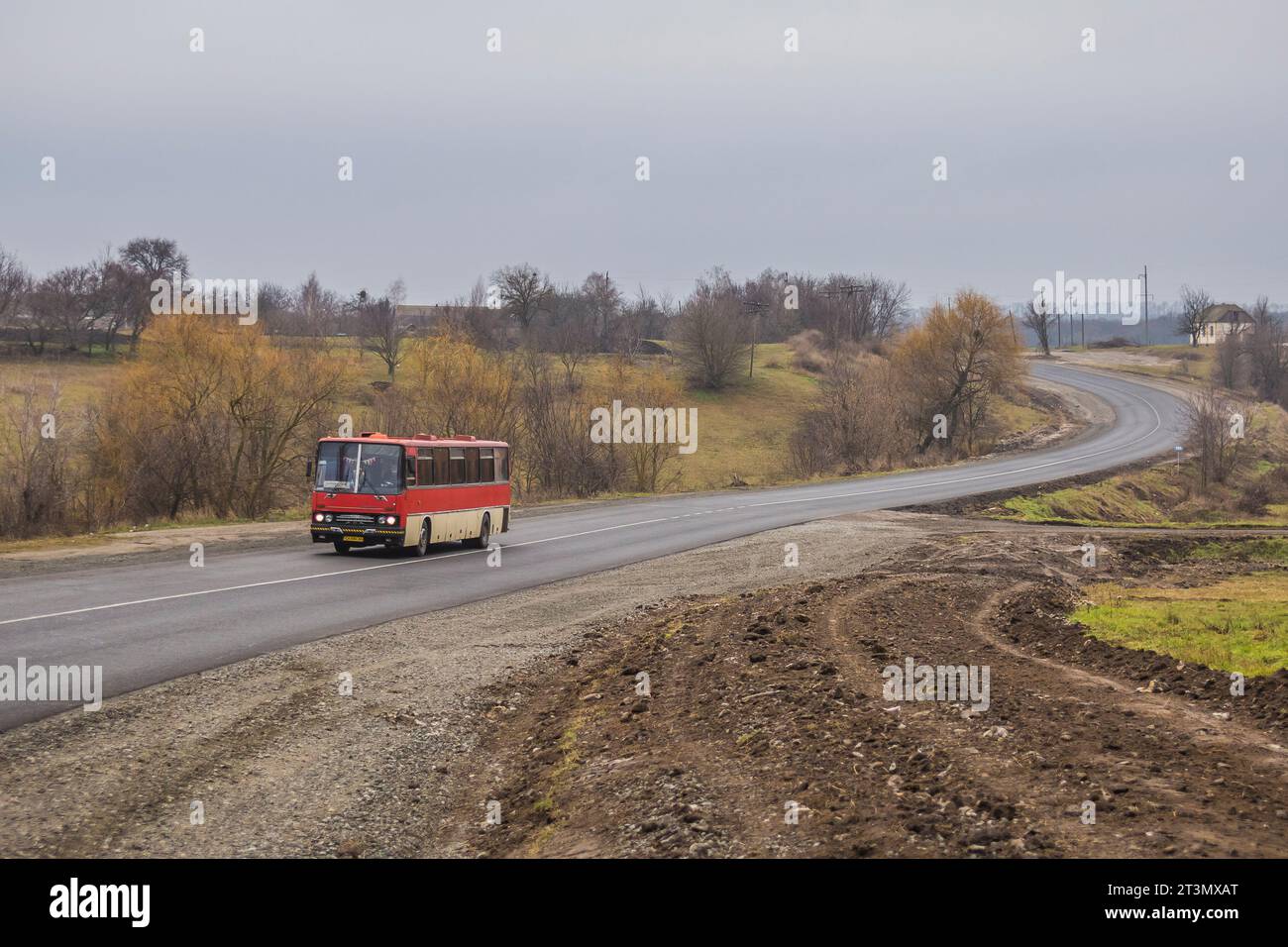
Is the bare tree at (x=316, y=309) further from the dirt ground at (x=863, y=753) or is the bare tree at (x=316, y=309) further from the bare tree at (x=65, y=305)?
the dirt ground at (x=863, y=753)

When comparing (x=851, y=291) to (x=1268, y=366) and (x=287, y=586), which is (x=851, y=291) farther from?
(x=287, y=586)

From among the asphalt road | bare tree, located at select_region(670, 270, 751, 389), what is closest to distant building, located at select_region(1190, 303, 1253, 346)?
bare tree, located at select_region(670, 270, 751, 389)

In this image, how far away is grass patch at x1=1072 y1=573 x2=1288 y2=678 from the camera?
12.4m

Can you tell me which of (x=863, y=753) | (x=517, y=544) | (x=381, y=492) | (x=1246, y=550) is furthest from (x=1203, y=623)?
(x=1246, y=550)

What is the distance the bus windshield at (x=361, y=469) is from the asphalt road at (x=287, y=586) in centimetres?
161

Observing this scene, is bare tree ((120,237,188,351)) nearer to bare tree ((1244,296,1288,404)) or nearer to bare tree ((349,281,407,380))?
bare tree ((349,281,407,380))

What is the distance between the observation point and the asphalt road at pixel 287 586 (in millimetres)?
14016

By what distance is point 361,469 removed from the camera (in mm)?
26094

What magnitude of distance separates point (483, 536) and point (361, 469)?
4933 millimetres

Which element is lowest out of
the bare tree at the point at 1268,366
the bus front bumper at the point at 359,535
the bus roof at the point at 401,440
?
the bus front bumper at the point at 359,535

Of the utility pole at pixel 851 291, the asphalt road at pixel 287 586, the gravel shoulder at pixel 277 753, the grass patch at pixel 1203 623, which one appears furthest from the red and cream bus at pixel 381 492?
the utility pole at pixel 851 291
